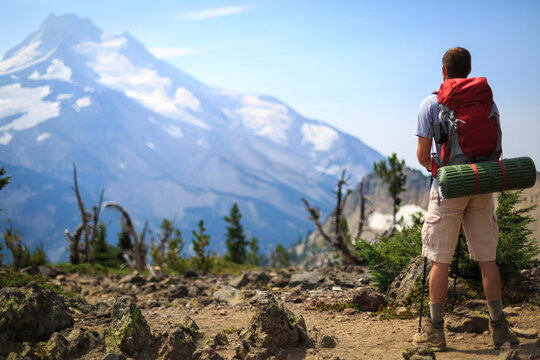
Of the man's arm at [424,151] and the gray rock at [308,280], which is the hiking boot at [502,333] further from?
the gray rock at [308,280]

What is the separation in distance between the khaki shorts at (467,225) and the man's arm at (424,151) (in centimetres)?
29

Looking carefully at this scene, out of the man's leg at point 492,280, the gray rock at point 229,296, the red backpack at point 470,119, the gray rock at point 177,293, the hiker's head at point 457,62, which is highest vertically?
the hiker's head at point 457,62

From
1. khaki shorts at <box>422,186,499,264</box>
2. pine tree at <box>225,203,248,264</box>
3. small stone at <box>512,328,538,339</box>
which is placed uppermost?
khaki shorts at <box>422,186,499,264</box>

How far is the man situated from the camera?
4172 mm

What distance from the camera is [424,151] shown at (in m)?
4.30

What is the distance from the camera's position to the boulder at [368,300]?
6430 millimetres

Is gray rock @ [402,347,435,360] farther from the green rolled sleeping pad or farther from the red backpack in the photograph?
the red backpack

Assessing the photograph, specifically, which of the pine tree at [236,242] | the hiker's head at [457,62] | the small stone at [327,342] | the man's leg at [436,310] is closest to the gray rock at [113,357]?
the small stone at [327,342]

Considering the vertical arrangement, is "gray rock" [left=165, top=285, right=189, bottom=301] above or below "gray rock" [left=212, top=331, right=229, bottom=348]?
below

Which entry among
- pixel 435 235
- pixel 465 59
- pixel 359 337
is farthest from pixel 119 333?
pixel 465 59

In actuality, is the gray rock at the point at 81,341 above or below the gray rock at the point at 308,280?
below

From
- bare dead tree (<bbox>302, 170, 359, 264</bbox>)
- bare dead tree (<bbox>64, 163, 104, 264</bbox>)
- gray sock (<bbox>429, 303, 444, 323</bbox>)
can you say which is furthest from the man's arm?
bare dead tree (<bbox>64, 163, 104, 264</bbox>)

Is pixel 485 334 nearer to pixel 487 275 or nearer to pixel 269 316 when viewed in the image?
pixel 487 275

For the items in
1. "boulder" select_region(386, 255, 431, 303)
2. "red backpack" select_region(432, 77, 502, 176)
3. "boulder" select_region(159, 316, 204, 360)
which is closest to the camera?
"red backpack" select_region(432, 77, 502, 176)
